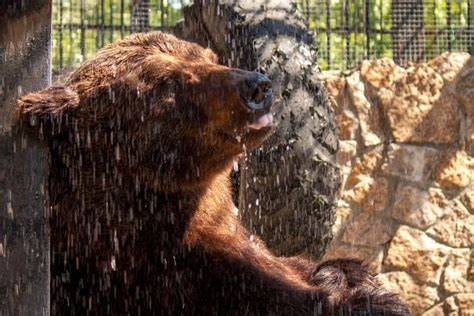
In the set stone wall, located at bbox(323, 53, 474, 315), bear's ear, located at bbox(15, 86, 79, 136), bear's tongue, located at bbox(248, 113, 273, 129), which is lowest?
stone wall, located at bbox(323, 53, 474, 315)

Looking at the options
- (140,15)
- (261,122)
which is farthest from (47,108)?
(140,15)

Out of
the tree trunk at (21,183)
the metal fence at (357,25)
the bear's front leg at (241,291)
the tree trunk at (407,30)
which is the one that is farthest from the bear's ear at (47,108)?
the tree trunk at (407,30)

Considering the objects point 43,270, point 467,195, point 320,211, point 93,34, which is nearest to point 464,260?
point 467,195

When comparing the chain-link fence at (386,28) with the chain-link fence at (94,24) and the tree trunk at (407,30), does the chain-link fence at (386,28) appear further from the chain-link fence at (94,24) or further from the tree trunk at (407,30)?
the chain-link fence at (94,24)

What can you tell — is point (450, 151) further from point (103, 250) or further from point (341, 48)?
point (103, 250)

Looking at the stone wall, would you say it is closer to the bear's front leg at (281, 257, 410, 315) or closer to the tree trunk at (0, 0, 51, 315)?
the bear's front leg at (281, 257, 410, 315)

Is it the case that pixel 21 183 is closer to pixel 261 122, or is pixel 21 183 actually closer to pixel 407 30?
pixel 261 122

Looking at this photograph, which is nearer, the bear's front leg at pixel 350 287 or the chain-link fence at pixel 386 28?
the bear's front leg at pixel 350 287

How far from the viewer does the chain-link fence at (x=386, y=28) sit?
9391 millimetres

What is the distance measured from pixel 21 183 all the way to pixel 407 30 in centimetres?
683

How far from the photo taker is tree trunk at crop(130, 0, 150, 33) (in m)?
8.97

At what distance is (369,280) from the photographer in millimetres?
4457

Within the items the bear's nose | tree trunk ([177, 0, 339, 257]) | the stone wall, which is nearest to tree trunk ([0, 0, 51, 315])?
the bear's nose

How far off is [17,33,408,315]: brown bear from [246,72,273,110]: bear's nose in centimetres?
1
